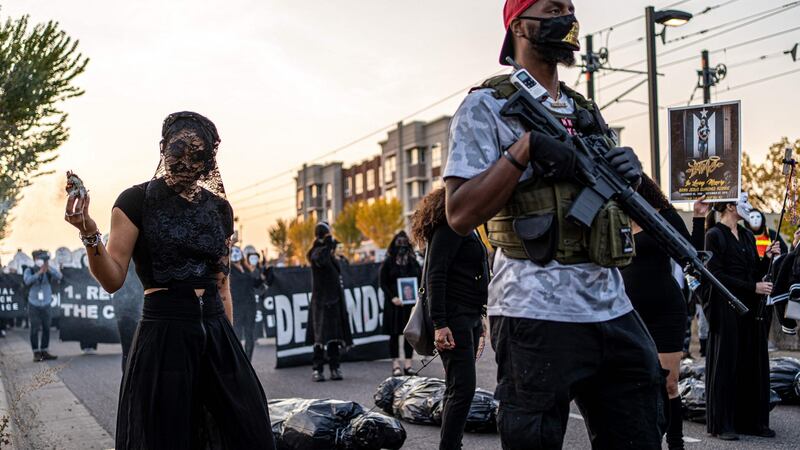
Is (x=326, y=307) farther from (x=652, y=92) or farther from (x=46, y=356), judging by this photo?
(x=652, y=92)

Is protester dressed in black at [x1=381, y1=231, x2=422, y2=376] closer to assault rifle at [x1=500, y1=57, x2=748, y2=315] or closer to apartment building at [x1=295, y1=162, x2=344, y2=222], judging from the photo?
assault rifle at [x1=500, y1=57, x2=748, y2=315]

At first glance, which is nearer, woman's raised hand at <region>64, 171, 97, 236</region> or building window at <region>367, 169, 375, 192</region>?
woman's raised hand at <region>64, 171, 97, 236</region>

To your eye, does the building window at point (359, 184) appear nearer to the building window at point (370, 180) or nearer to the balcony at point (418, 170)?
the building window at point (370, 180)

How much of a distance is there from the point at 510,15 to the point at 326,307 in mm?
7943

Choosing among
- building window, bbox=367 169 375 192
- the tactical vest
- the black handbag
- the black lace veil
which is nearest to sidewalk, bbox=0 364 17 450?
the black lace veil

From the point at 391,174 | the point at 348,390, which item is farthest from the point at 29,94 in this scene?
the point at 391,174

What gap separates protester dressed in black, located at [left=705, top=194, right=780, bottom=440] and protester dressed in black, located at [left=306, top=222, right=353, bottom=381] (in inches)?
200

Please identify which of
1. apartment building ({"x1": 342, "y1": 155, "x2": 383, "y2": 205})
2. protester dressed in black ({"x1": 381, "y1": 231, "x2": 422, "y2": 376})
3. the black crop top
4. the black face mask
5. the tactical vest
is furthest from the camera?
apartment building ({"x1": 342, "y1": 155, "x2": 383, "y2": 205})

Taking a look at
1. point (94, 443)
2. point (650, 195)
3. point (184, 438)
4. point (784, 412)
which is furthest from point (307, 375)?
point (650, 195)

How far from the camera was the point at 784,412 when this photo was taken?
23.2 ft

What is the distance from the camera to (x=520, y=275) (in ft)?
7.87

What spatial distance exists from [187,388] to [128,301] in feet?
19.7

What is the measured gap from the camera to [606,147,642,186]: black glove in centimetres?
239

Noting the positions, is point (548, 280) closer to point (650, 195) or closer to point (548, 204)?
point (548, 204)
